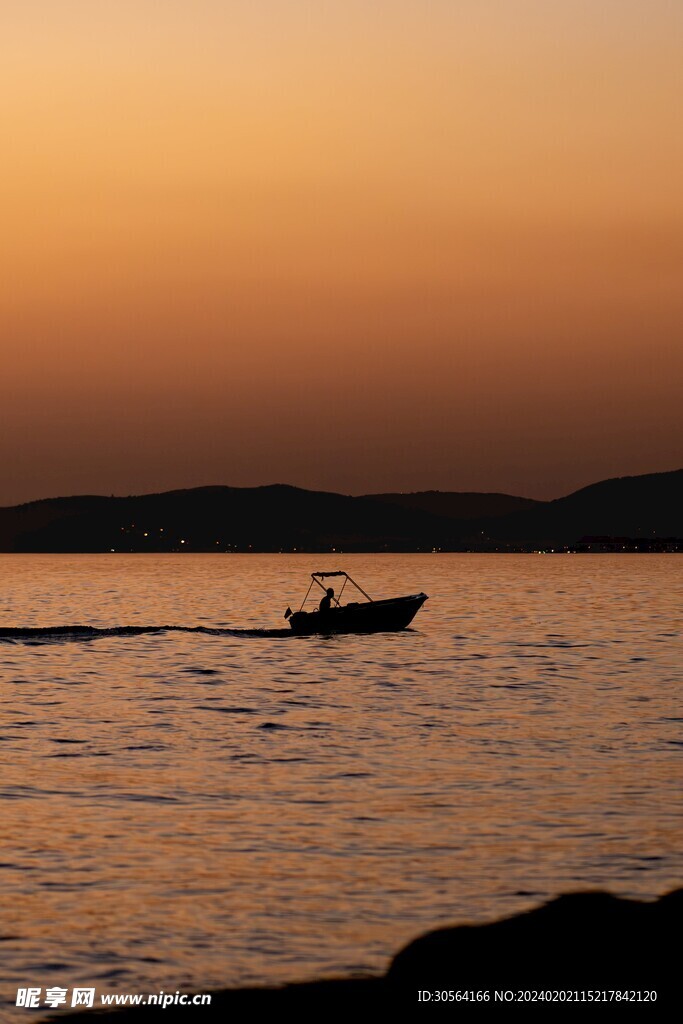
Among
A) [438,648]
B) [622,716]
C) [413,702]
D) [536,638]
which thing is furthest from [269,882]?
[536,638]

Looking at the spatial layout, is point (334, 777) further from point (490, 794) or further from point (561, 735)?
point (561, 735)

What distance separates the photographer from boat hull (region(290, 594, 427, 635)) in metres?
81.3

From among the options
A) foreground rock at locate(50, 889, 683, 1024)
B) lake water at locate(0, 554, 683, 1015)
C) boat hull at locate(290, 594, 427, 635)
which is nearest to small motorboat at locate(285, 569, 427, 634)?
boat hull at locate(290, 594, 427, 635)

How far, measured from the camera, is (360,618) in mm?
82000

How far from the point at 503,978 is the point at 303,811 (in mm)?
11885

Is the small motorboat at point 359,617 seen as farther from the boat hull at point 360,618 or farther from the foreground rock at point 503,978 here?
the foreground rock at point 503,978

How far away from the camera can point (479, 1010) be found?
1349 cm

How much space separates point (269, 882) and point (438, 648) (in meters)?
60.2

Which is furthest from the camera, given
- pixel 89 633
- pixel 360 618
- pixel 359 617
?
pixel 89 633

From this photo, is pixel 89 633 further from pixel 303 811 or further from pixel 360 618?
pixel 303 811

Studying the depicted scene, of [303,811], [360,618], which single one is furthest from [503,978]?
[360,618]

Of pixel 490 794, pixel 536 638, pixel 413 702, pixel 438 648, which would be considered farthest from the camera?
pixel 536 638

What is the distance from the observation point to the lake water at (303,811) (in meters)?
17.6

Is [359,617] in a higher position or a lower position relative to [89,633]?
higher
